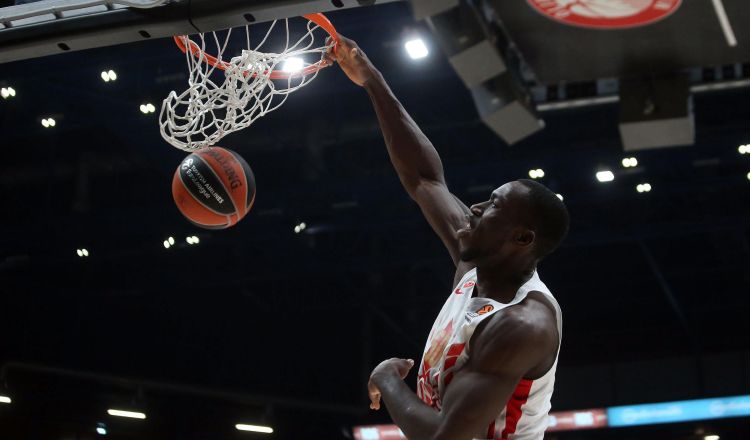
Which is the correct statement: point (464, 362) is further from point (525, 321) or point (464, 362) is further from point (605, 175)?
point (605, 175)

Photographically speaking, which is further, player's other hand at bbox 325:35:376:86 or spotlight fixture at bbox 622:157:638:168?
spotlight fixture at bbox 622:157:638:168

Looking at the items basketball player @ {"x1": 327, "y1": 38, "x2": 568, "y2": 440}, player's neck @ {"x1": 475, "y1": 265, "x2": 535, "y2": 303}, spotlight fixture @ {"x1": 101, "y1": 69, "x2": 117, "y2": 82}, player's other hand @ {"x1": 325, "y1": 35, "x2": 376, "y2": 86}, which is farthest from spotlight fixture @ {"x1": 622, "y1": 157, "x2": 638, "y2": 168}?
player's neck @ {"x1": 475, "y1": 265, "x2": 535, "y2": 303}

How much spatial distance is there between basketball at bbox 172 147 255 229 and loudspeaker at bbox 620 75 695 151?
59.9 inches

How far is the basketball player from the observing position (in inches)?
90.5

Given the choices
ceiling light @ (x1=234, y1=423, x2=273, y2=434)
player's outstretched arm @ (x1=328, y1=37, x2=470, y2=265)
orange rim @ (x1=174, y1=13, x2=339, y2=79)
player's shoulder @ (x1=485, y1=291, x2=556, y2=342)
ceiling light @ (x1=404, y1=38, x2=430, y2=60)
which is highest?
ceiling light @ (x1=404, y1=38, x2=430, y2=60)

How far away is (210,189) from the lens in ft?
13.8

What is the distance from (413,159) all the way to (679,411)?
334 inches

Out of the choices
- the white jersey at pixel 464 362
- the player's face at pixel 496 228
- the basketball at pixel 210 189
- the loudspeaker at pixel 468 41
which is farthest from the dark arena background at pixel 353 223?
the white jersey at pixel 464 362

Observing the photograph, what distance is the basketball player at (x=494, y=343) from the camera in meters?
2.30

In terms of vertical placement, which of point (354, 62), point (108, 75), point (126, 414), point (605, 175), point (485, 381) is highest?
point (605, 175)

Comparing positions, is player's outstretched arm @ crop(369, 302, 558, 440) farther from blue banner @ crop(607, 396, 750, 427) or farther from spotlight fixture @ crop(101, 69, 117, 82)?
blue banner @ crop(607, 396, 750, 427)

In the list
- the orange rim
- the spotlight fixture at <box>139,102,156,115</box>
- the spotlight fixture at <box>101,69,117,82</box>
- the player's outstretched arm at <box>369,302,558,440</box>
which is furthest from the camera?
the spotlight fixture at <box>139,102,156,115</box>

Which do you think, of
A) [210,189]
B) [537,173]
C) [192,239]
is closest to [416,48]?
[537,173]

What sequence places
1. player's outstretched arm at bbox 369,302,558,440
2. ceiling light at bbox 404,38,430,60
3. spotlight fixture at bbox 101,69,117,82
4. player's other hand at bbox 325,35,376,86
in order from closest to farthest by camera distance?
player's outstretched arm at bbox 369,302,558,440 → player's other hand at bbox 325,35,376,86 → ceiling light at bbox 404,38,430,60 → spotlight fixture at bbox 101,69,117,82
